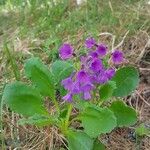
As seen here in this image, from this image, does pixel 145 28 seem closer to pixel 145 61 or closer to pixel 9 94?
pixel 145 61

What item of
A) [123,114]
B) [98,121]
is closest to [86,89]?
[98,121]

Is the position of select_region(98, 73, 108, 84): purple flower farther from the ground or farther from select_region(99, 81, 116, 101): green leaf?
the ground

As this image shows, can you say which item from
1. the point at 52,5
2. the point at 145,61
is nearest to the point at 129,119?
the point at 145,61

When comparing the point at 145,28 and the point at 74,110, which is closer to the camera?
the point at 74,110

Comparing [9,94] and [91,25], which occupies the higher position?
[9,94]

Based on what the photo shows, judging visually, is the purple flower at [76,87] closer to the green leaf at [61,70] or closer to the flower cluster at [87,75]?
the flower cluster at [87,75]

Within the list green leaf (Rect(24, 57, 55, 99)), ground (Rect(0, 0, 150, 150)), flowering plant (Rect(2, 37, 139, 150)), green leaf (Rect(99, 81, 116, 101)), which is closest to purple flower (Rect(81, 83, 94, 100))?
flowering plant (Rect(2, 37, 139, 150))

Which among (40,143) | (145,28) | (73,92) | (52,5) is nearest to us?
(73,92)
